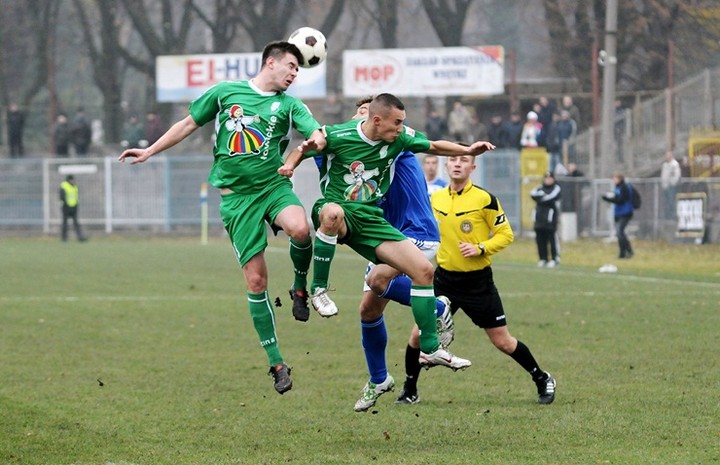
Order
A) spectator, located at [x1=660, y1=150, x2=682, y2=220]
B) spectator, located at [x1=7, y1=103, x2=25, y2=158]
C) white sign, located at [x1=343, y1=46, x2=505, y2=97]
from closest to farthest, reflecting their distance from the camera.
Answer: spectator, located at [x1=660, y1=150, x2=682, y2=220] → white sign, located at [x1=343, y1=46, x2=505, y2=97] → spectator, located at [x1=7, y1=103, x2=25, y2=158]

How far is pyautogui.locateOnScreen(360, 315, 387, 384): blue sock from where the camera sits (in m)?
10.1

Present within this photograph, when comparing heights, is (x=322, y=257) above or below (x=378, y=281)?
above

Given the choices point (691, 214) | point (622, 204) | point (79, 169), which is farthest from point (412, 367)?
point (79, 169)

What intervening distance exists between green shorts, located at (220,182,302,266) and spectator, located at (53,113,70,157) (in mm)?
33626

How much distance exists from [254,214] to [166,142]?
2.49 ft

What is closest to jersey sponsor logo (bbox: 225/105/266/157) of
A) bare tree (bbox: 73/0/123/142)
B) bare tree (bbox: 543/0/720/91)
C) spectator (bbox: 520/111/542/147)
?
spectator (bbox: 520/111/542/147)

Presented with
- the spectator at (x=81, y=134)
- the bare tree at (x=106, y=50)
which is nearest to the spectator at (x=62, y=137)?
the spectator at (x=81, y=134)

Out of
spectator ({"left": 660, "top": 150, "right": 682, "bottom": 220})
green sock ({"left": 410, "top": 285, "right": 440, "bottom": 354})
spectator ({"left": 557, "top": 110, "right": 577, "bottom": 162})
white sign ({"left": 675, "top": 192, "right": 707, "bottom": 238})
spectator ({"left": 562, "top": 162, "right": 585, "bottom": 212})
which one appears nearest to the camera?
green sock ({"left": 410, "top": 285, "right": 440, "bottom": 354})

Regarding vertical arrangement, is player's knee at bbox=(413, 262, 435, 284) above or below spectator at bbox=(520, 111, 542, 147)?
below

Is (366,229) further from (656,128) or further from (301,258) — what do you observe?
(656,128)

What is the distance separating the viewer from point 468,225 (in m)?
10.4

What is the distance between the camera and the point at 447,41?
47.6 m

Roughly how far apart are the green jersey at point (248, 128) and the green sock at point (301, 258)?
1.54ft

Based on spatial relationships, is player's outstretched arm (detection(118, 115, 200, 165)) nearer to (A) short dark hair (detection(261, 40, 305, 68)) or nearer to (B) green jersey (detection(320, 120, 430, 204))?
(A) short dark hair (detection(261, 40, 305, 68))
